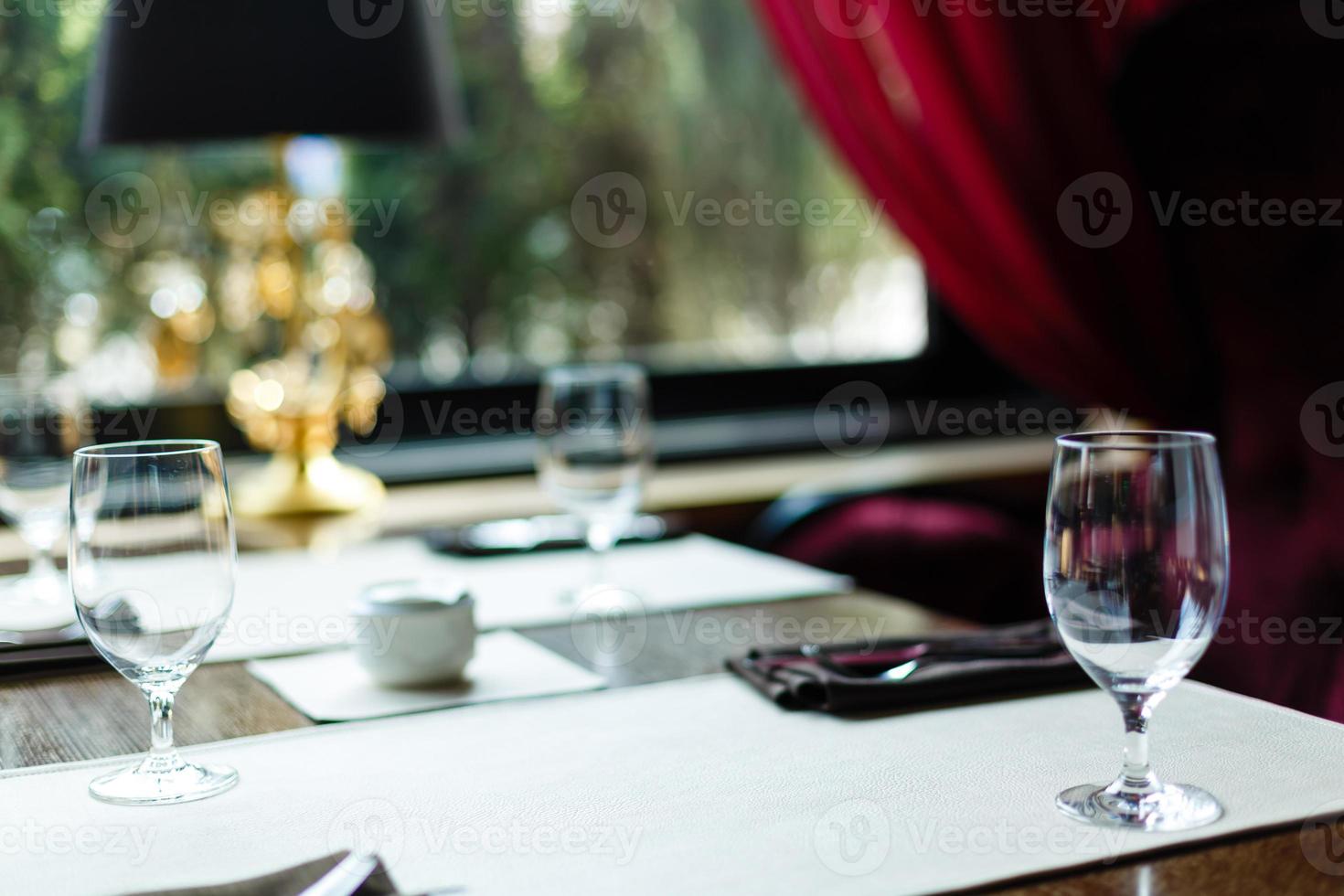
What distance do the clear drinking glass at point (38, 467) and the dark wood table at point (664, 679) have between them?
0.18m

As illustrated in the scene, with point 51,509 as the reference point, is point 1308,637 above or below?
below

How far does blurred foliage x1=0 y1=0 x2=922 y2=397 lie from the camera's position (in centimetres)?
218

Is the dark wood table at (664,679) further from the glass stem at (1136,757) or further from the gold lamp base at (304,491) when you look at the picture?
the gold lamp base at (304,491)

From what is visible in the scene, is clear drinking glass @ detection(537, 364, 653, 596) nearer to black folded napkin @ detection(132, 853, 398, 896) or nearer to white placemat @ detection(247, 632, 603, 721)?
white placemat @ detection(247, 632, 603, 721)

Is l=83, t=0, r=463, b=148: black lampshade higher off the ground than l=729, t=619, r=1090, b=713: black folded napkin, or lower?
higher

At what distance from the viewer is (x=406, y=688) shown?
41.3 inches

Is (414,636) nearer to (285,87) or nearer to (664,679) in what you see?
(664,679)

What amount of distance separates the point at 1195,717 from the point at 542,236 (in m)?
1.75

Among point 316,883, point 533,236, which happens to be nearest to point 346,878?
point 316,883

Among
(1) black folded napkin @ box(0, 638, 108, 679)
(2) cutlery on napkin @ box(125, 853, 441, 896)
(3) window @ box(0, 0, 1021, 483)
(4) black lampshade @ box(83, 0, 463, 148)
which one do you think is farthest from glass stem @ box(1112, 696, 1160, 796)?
(3) window @ box(0, 0, 1021, 483)

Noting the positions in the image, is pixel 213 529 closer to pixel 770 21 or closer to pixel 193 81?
pixel 193 81

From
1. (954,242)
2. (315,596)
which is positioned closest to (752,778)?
(315,596)

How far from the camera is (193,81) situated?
1677mm

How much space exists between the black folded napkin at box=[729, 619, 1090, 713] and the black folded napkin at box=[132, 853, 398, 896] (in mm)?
367
